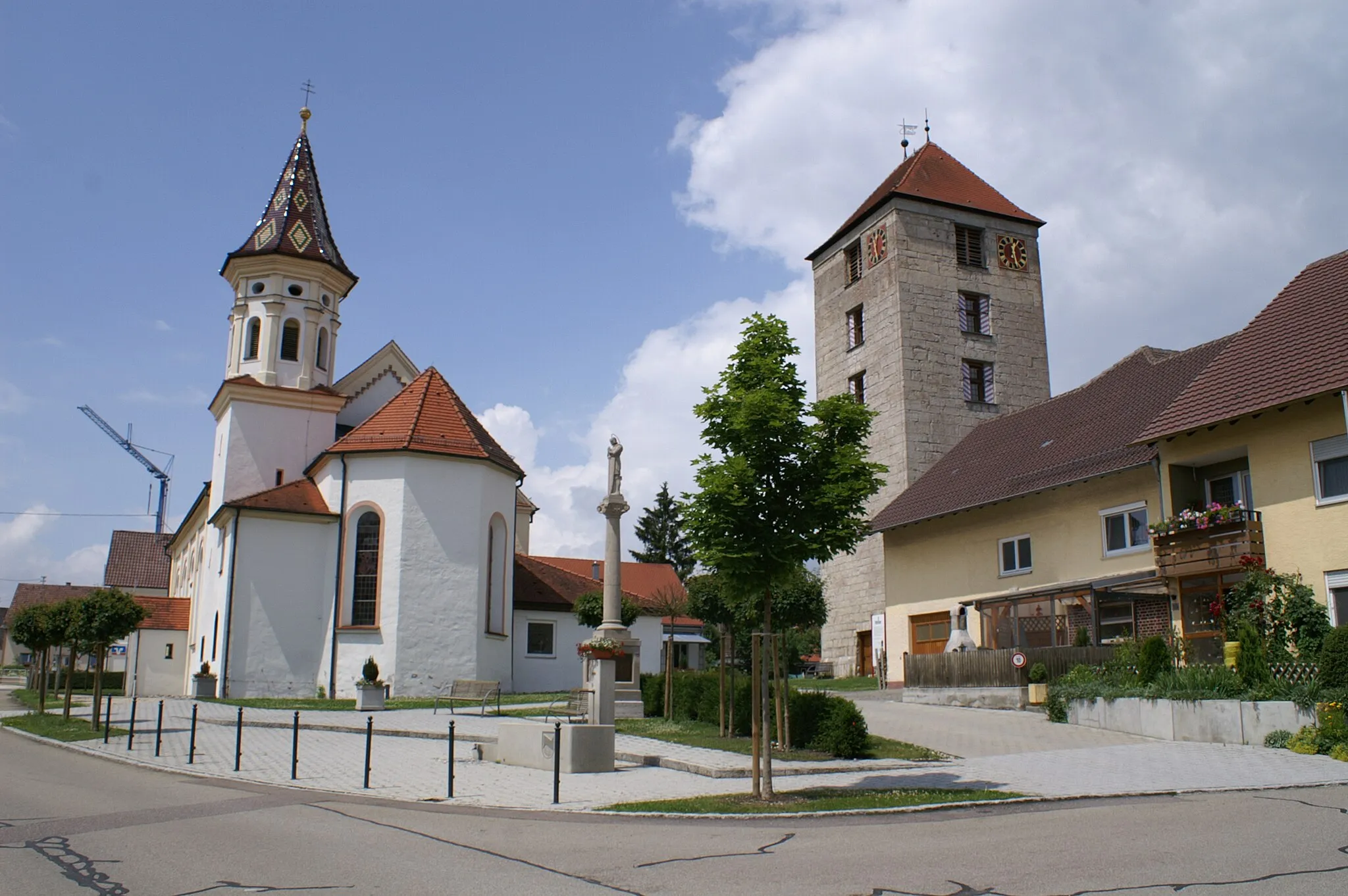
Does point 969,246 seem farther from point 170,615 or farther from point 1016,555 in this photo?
point 170,615

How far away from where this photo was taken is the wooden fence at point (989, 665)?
22750 millimetres

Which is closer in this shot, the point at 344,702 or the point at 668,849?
the point at 668,849

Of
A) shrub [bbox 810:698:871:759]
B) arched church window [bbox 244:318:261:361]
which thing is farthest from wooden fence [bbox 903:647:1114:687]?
arched church window [bbox 244:318:261:361]

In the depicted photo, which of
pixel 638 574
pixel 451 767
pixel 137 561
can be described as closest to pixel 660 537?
pixel 638 574

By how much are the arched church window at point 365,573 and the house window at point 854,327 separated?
844 inches

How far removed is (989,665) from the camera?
78.9ft

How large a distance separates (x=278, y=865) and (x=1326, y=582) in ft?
61.5

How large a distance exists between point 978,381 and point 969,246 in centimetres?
578

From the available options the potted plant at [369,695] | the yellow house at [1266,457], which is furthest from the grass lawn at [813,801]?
the potted plant at [369,695]

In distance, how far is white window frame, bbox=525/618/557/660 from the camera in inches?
1446

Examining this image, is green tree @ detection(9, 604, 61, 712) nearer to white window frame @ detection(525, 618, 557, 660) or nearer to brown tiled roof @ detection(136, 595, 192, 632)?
brown tiled roof @ detection(136, 595, 192, 632)

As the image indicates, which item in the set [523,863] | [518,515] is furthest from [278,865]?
[518,515]

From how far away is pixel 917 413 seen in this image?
1585 inches

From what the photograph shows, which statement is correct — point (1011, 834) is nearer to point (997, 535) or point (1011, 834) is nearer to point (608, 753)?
point (608, 753)
